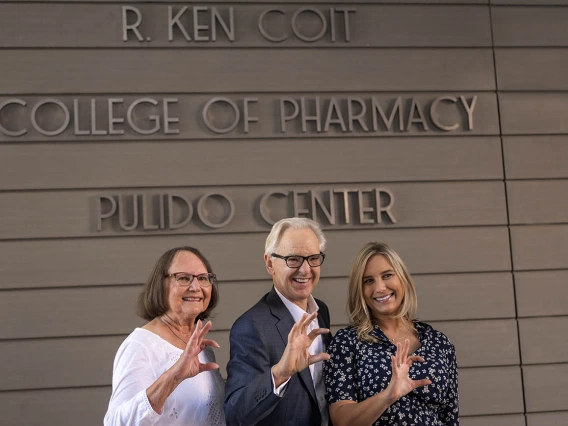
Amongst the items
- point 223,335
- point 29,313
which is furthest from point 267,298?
point 29,313

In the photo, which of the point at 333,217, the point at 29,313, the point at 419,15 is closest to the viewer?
the point at 29,313

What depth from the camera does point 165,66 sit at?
4.28m

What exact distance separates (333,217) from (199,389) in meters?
1.78

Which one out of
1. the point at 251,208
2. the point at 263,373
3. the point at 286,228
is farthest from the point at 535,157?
the point at 263,373

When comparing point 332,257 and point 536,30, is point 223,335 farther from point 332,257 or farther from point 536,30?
point 536,30

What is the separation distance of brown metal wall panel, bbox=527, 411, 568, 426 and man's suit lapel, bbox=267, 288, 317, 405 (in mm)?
2046

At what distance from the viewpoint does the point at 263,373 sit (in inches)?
103

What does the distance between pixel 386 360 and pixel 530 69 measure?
2563mm

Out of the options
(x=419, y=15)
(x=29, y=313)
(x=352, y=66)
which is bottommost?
(x=29, y=313)

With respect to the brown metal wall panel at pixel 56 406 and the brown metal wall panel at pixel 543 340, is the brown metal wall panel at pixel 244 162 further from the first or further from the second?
the brown metal wall panel at pixel 56 406

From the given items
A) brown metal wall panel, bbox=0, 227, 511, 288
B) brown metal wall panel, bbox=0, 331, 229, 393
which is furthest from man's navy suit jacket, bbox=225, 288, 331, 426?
brown metal wall panel, bbox=0, 331, 229, 393

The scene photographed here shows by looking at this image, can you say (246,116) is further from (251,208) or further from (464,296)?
(464,296)

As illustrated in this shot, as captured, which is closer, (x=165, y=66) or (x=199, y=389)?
(x=199, y=389)

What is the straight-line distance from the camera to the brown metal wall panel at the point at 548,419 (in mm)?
4285
